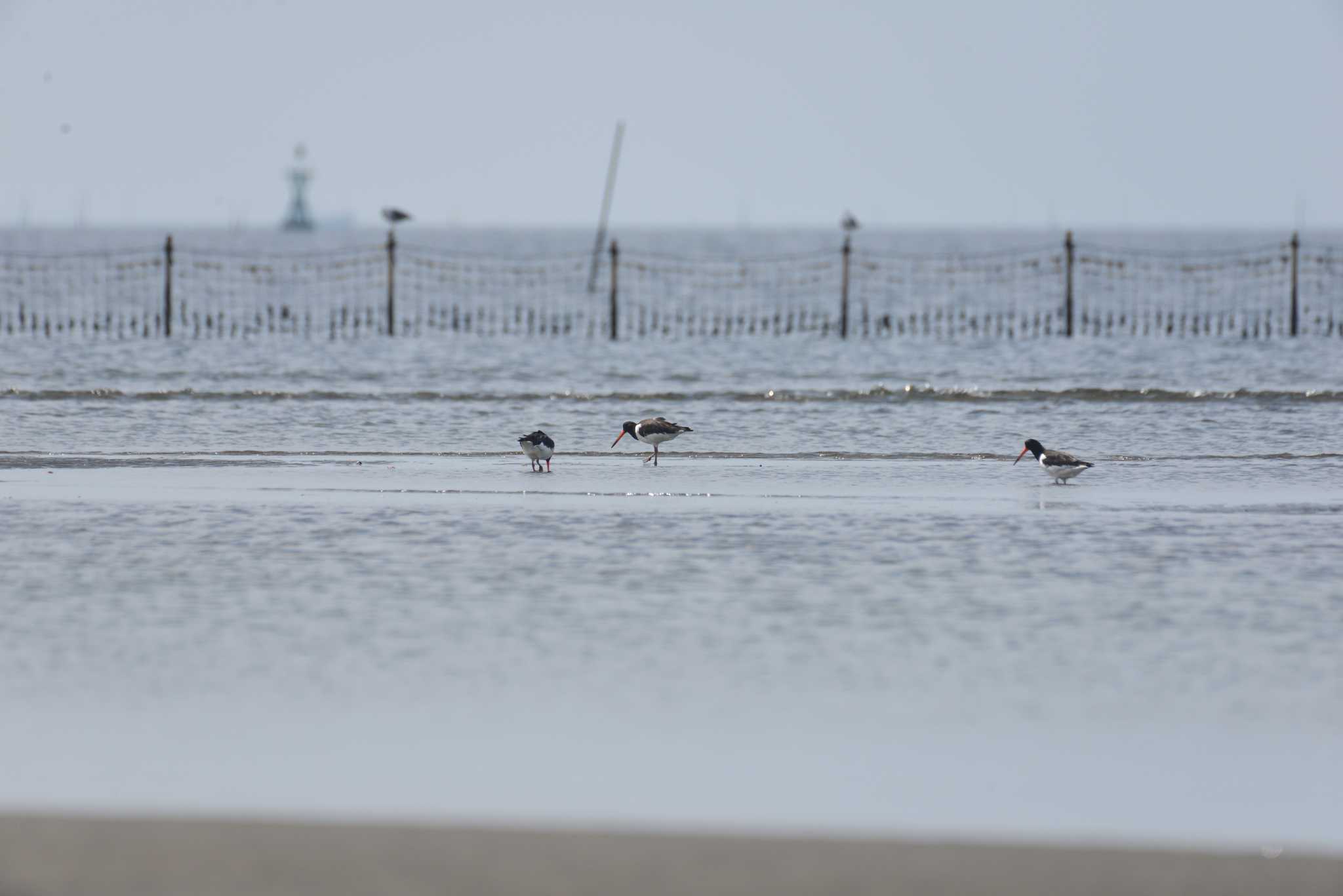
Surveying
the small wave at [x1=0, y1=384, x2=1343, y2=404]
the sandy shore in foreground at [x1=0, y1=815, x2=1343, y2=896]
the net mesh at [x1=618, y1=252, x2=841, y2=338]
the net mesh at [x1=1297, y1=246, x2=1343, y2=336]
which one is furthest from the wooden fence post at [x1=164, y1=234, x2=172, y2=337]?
the sandy shore in foreground at [x1=0, y1=815, x2=1343, y2=896]

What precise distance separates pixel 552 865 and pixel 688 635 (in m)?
3.70

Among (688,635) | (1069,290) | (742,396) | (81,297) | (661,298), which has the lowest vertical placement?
(688,635)

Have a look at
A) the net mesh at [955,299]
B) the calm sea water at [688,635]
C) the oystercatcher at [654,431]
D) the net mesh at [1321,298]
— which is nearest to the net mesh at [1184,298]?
the net mesh at [1321,298]

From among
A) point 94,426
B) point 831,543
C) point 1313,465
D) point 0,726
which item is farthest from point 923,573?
point 94,426

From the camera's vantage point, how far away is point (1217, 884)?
14.6 feet

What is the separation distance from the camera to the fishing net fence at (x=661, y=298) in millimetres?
50750

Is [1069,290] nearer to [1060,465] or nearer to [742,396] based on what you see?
[742,396]

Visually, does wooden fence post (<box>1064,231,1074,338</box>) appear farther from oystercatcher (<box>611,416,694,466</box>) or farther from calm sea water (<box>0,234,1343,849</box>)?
oystercatcher (<box>611,416,694,466</box>)

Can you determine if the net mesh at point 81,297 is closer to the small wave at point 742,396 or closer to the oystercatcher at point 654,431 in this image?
the small wave at point 742,396

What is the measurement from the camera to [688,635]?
27.1ft

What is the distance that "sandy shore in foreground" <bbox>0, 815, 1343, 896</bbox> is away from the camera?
14.3 ft

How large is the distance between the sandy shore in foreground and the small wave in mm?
20532

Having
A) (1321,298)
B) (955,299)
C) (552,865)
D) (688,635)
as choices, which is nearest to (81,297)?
(955,299)

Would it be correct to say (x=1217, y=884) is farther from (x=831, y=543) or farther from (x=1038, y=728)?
(x=831, y=543)
